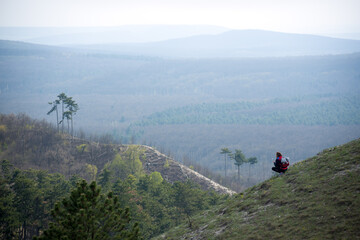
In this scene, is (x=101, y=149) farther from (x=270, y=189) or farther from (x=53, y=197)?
(x=270, y=189)

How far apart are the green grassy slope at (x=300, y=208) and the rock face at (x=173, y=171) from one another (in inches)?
2170

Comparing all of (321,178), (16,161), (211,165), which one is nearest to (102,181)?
(16,161)

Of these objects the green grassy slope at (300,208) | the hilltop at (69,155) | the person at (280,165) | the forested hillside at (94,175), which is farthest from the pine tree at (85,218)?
the hilltop at (69,155)

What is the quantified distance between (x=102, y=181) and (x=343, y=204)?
4774cm

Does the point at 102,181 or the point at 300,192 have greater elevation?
the point at 300,192

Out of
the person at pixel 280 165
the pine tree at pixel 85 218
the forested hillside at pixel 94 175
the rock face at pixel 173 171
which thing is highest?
the person at pixel 280 165

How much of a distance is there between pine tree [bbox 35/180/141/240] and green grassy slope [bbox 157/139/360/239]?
291 inches

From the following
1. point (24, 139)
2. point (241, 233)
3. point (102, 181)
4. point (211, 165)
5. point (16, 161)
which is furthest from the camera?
point (211, 165)

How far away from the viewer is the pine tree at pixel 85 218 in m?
20.4

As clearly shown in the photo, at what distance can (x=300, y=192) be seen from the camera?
79.8ft

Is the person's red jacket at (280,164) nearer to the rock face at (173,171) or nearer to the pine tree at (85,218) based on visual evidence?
the pine tree at (85,218)

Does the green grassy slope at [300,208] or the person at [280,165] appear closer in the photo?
the green grassy slope at [300,208]

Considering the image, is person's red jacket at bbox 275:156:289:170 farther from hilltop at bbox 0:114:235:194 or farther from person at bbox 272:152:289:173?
hilltop at bbox 0:114:235:194

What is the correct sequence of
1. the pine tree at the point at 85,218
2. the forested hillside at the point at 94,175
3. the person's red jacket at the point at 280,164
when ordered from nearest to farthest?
the pine tree at the point at 85,218 → the person's red jacket at the point at 280,164 → the forested hillside at the point at 94,175
